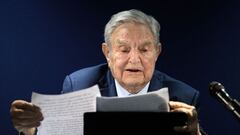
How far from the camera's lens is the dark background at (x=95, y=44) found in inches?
99.1

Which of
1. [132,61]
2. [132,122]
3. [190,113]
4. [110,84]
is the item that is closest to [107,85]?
[110,84]

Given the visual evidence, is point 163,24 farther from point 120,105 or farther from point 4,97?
point 120,105

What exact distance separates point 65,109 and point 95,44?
1118mm

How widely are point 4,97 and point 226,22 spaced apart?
127 centimetres

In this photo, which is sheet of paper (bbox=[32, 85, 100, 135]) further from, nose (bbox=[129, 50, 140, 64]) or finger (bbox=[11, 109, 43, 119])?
nose (bbox=[129, 50, 140, 64])

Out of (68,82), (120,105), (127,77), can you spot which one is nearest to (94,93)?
(120,105)

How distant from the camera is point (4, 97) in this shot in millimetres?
2523

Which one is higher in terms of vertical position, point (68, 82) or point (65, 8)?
point (65, 8)

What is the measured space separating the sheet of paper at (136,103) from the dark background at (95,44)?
1215 mm

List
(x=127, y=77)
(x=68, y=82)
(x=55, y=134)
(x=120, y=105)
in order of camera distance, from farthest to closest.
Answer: (x=68, y=82) → (x=127, y=77) → (x=55, y=134) → (x=120, y=105)

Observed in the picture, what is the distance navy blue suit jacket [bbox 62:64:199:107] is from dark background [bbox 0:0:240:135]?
528mm

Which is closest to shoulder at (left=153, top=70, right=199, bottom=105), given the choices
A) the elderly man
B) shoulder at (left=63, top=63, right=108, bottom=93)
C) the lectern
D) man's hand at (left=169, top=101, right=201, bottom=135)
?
the elderly man

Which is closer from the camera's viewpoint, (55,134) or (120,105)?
(120,105)

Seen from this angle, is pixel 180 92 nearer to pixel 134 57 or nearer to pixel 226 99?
pixel 134 57
